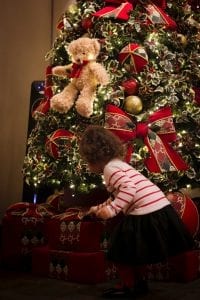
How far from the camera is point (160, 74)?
8.04 feet

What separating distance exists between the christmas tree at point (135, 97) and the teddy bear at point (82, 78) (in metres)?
0.05

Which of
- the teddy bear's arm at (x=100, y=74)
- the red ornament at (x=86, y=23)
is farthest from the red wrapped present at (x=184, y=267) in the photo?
the red ornament at (x=86, y=23)

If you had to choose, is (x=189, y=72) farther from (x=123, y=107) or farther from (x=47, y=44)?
(x=47, y=44)

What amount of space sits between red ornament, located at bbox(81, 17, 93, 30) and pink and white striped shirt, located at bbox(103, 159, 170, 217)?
1037 millimetres

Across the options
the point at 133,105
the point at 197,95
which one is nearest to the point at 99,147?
the point at 133,105

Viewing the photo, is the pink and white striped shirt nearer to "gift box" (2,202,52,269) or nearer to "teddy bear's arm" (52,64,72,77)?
"gift box" (2,202,52,269)

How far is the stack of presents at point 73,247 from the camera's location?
2127 millimetres

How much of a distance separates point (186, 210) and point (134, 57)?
80 cm

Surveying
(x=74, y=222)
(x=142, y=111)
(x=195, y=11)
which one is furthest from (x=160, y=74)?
(x=74, y=222)

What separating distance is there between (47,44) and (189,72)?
1.51 meters

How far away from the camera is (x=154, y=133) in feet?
7.79

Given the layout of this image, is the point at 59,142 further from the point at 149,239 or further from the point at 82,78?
the point at 149,239

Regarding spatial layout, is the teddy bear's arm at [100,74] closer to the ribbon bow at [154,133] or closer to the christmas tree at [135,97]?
the christmas tree at [135,97]

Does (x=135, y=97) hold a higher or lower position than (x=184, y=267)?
higher
